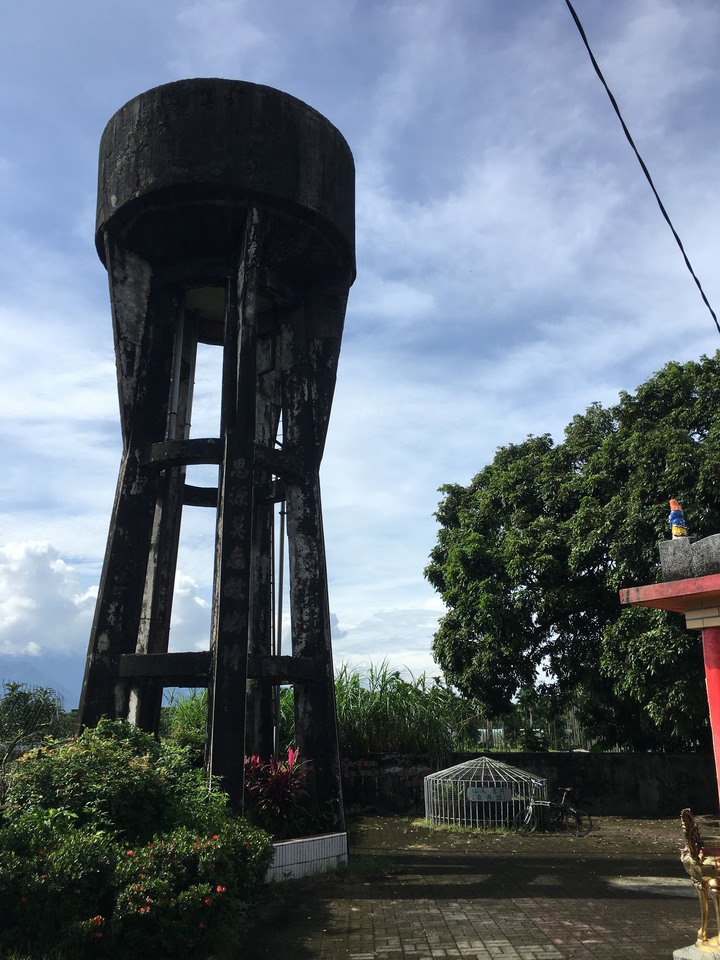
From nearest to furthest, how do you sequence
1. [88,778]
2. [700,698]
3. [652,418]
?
[88,778] → [700,698] → [652,418]

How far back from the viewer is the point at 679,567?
8.77 meters

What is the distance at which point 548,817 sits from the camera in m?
17.2

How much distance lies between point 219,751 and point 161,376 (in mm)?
6869

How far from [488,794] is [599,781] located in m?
4.40

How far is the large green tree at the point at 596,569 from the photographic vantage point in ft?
57.9

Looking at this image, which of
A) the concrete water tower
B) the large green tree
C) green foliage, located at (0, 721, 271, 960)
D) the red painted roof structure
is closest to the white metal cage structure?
the large green tree

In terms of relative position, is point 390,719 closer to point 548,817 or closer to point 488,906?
point 548,817

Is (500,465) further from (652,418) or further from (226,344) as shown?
(226,344)

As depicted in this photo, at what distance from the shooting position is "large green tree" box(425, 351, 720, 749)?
17.7 metres

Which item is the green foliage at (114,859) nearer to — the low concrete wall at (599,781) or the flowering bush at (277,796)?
the flowering bush at (277,796)

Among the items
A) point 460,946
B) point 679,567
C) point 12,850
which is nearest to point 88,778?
point 12,850

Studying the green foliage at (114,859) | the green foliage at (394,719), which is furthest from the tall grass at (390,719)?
the green foliage at (114,859)

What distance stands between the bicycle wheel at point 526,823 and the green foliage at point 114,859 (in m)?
8.92

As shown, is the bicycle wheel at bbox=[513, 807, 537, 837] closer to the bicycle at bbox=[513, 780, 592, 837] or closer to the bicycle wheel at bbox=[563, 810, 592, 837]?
the bicycle at bbox=[513, 780, 592, 837]
